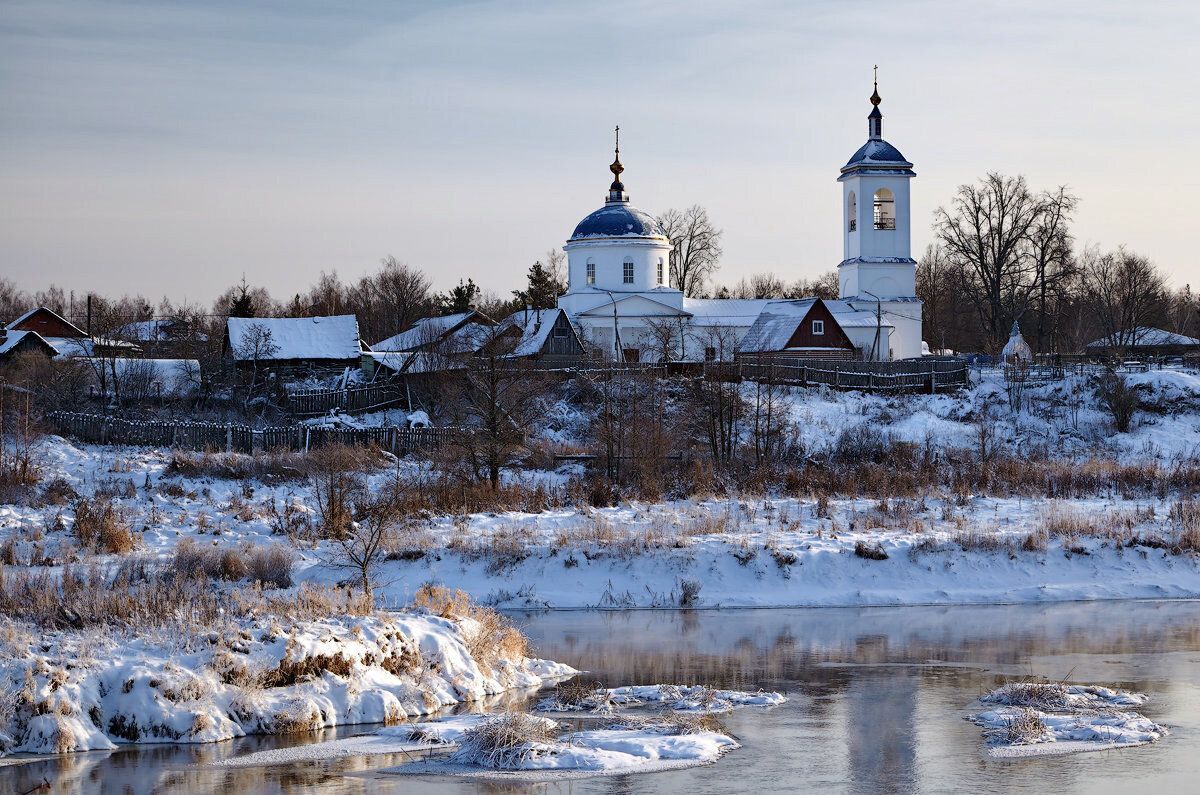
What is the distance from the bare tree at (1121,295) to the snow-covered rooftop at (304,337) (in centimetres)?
4570

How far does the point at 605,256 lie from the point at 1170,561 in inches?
1672

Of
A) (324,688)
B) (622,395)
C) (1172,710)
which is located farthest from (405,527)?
(622,395)

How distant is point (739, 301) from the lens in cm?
6500

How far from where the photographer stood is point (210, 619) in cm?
1421

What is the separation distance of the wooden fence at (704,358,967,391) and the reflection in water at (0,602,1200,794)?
26.8 meters

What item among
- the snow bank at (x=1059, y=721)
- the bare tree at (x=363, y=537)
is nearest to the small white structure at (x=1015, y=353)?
the bare tree at (x=363, y=537)

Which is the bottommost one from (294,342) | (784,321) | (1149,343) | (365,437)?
(365,437)

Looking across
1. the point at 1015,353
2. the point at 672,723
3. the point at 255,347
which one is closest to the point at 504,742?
the point at 672,723

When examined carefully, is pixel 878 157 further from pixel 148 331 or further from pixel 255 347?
pixel 148 331

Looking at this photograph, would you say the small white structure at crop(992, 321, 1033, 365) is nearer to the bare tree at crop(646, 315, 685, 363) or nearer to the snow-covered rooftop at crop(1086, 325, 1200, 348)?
the bare tree at crop(646, 315, 685, 363)

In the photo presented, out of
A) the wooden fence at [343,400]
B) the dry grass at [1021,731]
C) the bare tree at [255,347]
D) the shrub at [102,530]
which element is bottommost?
the dry grass at [1021,731]

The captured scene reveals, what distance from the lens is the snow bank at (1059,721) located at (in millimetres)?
12102

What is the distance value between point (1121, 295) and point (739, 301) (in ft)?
104

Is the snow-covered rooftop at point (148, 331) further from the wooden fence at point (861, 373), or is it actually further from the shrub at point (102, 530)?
the shrub at point (102, 530)
